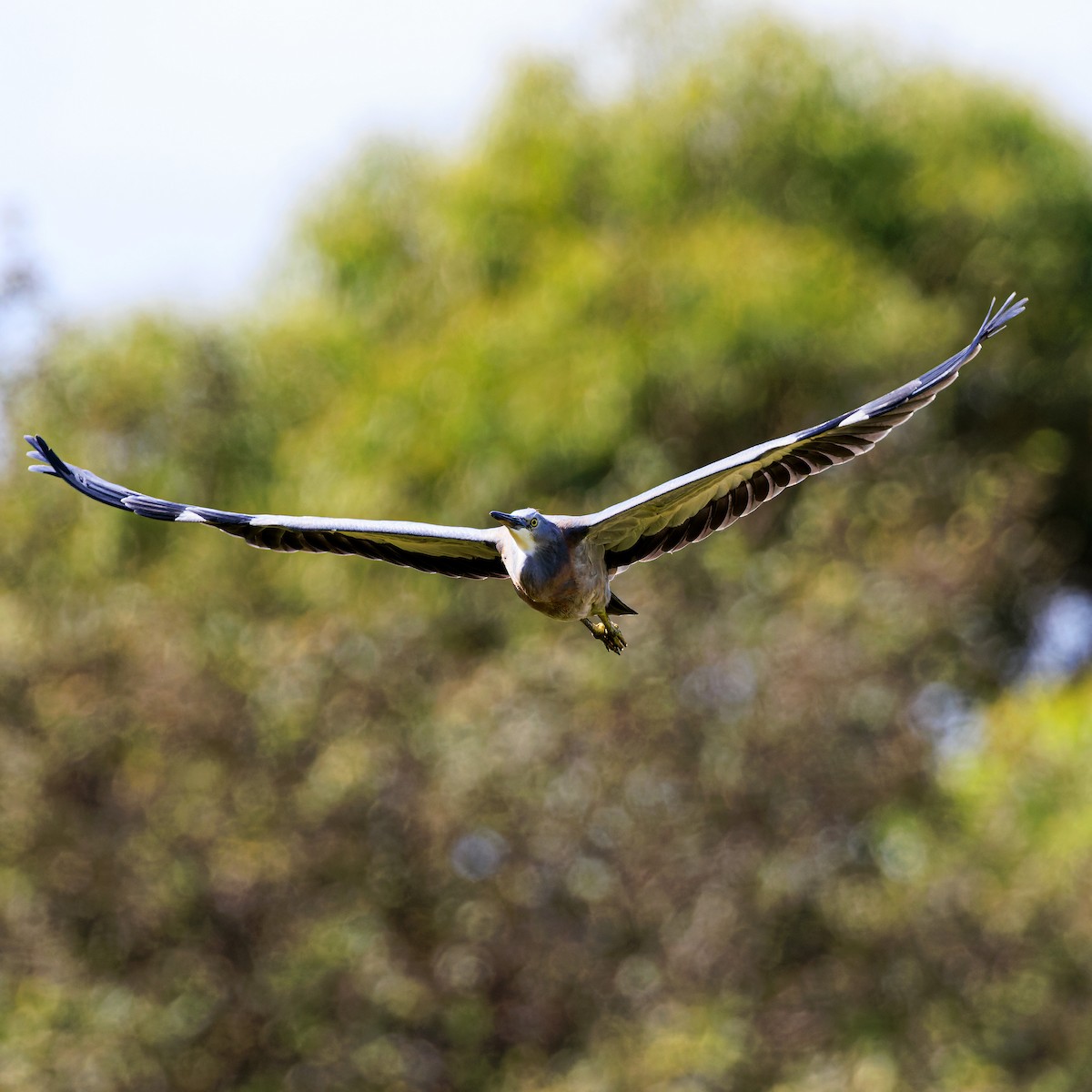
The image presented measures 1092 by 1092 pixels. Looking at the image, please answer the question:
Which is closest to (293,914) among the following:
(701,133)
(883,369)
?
(883,369)

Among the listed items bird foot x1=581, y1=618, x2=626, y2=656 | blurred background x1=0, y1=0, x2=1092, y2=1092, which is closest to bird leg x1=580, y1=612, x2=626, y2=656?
bird foot x1=581, y1=618, x2=626, y2=656

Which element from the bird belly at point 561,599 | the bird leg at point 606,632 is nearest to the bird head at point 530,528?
the bird belly at point 561,599

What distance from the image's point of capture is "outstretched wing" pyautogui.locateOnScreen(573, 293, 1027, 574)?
16.5 feet

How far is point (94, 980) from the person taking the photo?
13.0 metres

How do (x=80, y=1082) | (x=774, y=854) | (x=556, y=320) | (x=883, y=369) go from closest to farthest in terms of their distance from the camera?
1. (x=80, y=1082)
2. (x=774, y=854)
3. (x=883, y=369)
4. (x=556, y=320)

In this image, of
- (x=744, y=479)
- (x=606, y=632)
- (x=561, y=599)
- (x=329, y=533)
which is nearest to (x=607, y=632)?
(x=606, y=632)

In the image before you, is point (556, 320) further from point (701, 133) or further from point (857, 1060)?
point (857, 1060)

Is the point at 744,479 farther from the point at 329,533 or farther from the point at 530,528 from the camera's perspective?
the point at 329,533

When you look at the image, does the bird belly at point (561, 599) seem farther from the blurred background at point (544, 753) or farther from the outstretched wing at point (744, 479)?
the blurred background at point (544, 753)

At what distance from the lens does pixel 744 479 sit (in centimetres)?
578

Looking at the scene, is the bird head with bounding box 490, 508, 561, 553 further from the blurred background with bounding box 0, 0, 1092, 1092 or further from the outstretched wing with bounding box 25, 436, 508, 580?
the blurred background with bounding box 0, 0, 1092, 1092

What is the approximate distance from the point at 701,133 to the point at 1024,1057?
31.4ft

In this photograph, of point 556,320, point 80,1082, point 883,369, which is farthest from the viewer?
point 556,320

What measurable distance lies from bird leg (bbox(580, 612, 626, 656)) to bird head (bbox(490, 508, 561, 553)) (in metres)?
0.40
